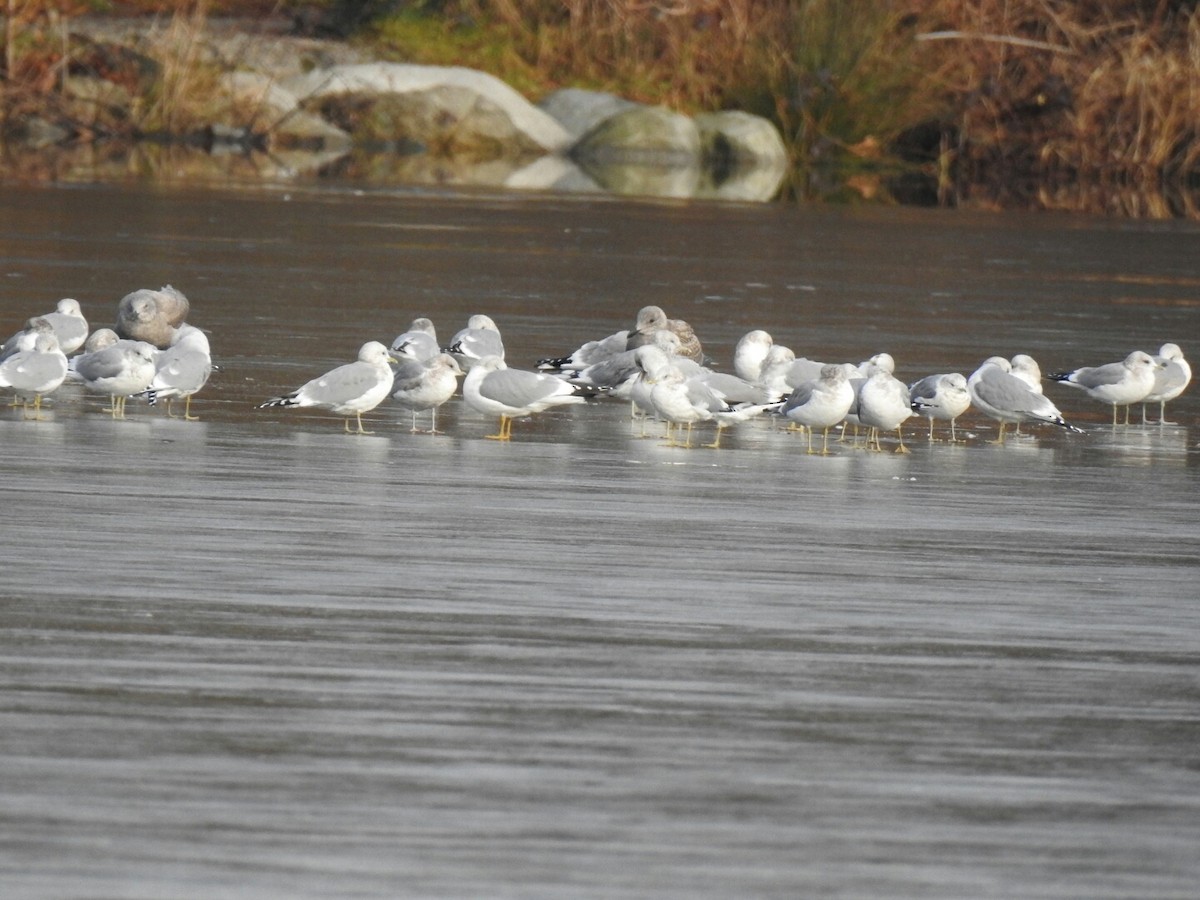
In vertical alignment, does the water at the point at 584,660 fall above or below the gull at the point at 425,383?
below

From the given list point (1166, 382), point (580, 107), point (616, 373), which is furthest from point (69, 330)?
point (580, 107)

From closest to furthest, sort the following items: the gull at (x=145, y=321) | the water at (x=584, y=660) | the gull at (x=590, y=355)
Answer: the water at (x=584, y=660) → the gull at (x=590, y=355) → the gull at (x=145, y=321)

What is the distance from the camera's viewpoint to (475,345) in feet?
33.3

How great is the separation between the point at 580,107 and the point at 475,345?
24.5 m

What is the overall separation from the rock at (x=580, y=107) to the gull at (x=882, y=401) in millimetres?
25325

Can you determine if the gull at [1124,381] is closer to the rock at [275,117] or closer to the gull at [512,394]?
the gull at [512,394]

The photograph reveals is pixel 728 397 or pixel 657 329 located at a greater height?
pixel 657 329

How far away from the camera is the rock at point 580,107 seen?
3359 cm

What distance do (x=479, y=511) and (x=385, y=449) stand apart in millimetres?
1399

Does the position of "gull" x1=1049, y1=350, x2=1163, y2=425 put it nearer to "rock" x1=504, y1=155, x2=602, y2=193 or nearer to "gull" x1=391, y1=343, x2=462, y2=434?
"gull" x1=391, y1=343, x2=462, y2=434

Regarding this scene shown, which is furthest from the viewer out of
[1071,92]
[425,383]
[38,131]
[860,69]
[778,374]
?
[860,69]

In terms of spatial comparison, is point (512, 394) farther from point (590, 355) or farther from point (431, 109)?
point (431, 109)

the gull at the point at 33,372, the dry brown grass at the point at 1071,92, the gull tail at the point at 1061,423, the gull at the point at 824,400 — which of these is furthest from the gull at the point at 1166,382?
the dry brown grass at the point at 1071,92

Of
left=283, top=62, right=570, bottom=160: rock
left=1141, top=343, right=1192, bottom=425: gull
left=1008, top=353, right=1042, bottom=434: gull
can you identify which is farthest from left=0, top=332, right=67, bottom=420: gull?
left=283, top=62, right=570, bottom=160: rock
